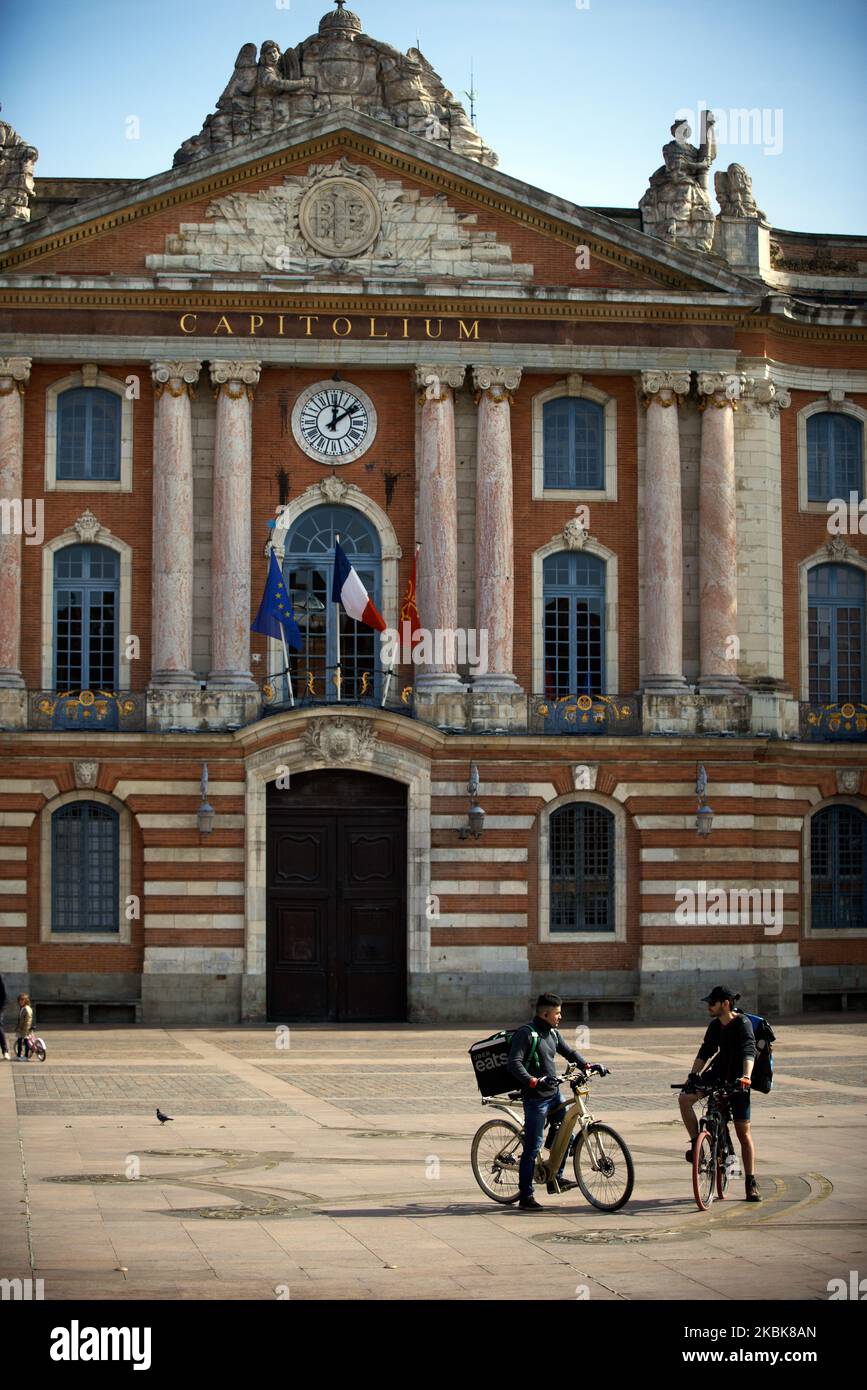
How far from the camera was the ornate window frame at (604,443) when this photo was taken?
1818 inches

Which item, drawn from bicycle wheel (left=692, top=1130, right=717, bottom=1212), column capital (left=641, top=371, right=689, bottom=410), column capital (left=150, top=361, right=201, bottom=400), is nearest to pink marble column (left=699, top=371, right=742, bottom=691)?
column capital (left=641, top=371, right=689, bottom=410)

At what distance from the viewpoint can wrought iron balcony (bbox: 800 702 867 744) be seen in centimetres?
4725

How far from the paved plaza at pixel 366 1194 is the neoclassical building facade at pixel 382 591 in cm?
927

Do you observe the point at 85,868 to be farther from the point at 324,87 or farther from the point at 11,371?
the point at 324,87

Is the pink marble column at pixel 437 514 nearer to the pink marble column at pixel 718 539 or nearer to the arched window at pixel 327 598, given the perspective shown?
the arched window at pixel 327 598

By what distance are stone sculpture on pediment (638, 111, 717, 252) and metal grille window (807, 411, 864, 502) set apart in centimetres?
504

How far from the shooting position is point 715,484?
4603 cm

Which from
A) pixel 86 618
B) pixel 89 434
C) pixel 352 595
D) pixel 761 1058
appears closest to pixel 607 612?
pixel 352 595

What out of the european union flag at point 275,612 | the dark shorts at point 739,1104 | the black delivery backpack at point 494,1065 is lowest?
the dark shorts at point 739,1104

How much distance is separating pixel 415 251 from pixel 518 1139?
2907 centimetres

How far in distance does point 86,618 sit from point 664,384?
1363 centimetres

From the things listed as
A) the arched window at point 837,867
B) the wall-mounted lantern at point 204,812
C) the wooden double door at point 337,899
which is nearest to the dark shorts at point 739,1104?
the wall-mounted lantern at point 204,812

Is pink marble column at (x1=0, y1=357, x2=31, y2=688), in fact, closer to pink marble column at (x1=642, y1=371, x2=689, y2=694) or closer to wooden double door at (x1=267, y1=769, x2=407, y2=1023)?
wooden double door at (x1=267, y1=769, x2=407, y2=1023)

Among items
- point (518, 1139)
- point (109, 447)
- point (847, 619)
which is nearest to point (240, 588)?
point (109, 447)
